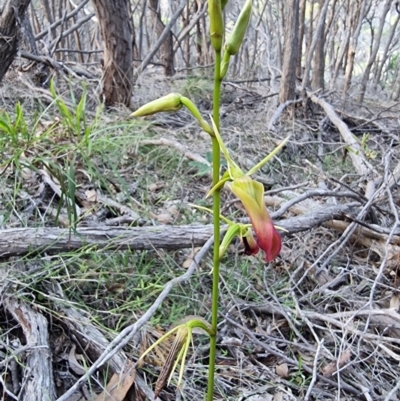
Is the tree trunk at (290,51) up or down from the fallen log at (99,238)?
up

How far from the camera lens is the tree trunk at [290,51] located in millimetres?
3301

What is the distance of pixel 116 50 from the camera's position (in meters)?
3.31

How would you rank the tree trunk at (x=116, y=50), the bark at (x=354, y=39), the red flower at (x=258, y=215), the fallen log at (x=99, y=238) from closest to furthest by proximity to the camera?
the red flower at (x=258, y=215) < the fallen log at (x=99, y=238) < the tree trunk at (x=116, y=50) < the bark at (x=354, y=39)

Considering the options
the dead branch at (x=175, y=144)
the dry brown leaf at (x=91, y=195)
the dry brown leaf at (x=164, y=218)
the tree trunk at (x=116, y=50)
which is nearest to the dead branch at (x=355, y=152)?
the dead branch at (x=175, y=144)

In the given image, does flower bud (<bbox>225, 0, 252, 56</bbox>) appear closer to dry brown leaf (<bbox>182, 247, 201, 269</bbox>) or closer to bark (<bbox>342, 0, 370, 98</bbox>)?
dry brown leaf (<bbox>182, 247, 201, 269</bbox>)

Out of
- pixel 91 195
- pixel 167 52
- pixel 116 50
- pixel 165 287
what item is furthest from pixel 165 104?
pixel 167 52

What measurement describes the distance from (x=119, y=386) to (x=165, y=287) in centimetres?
30

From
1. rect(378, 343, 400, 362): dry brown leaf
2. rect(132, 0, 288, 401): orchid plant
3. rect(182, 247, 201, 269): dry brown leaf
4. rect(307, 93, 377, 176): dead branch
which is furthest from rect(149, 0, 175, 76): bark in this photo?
rect(132, 0, 288, 401): orchid plant

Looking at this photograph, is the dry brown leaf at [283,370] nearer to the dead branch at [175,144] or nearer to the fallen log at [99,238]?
the fallen log at [99,238]

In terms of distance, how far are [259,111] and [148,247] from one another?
2.41 metres

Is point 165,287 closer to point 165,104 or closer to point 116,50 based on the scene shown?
point 165,104

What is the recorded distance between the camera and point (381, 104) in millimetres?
4793

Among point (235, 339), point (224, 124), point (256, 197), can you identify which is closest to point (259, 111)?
point (224, 124)

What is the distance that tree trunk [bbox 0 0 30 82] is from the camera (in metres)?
2.24
